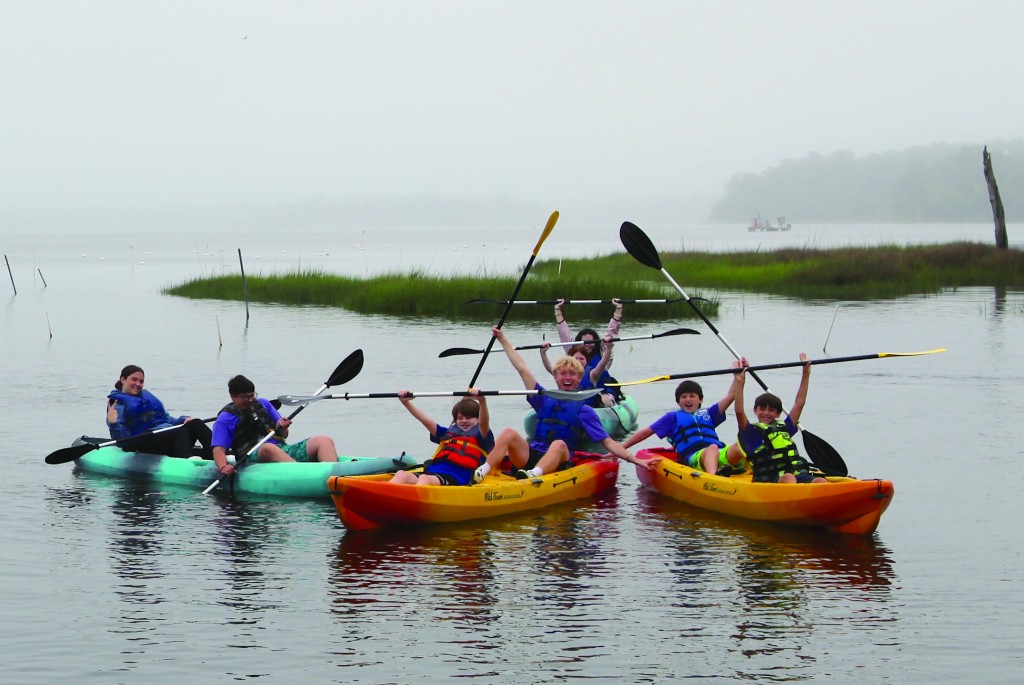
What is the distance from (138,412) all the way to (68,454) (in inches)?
29.2

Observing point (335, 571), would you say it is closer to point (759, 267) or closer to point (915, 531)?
point (915, 531)

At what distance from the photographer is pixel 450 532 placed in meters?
9.98

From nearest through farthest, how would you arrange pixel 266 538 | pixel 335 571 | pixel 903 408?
pixel 335 571 → pixel 266 538 → pixel 903 408

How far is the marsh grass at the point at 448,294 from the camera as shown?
2803 cm

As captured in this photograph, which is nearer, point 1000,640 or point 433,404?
point 1000,640

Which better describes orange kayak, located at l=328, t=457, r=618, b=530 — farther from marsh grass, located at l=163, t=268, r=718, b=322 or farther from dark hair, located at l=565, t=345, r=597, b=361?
marsh grass, located at l=163, t=268, r=718, b=322

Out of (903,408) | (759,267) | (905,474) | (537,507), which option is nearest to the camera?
(537,507)

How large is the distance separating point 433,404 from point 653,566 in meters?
9.16

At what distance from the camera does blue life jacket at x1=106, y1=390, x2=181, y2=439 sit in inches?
474

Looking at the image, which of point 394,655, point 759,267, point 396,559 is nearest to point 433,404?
point 396,559

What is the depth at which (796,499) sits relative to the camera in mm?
9750

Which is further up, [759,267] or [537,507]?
[759,267]

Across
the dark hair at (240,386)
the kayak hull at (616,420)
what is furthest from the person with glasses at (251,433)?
the kayak hull at (616,420)

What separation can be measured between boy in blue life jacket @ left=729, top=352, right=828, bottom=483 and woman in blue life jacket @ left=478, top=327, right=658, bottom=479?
1.16 metres
